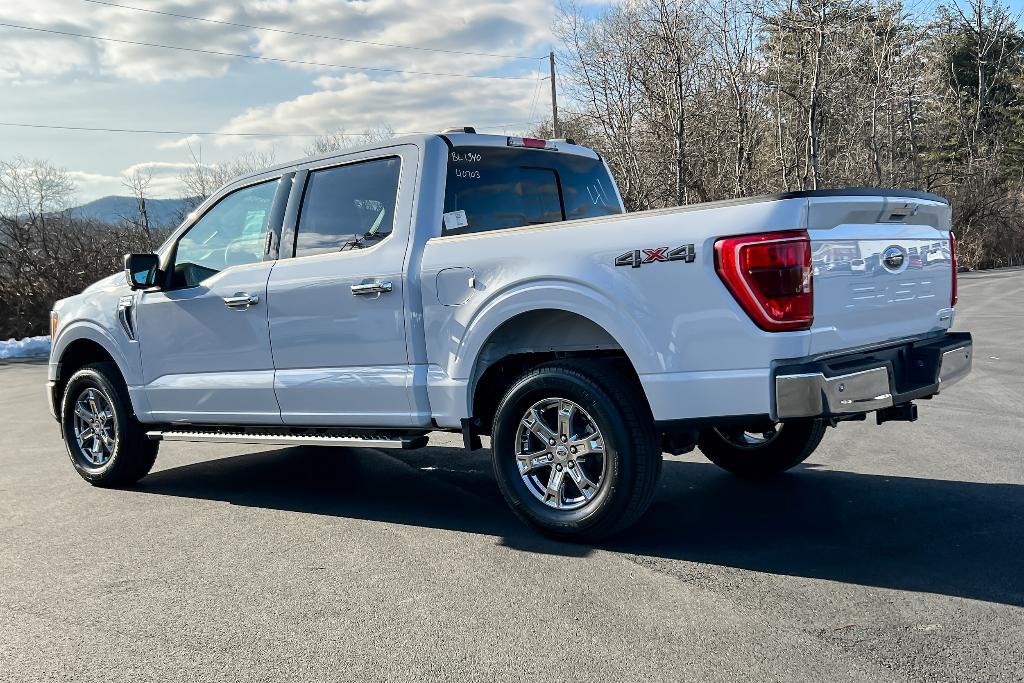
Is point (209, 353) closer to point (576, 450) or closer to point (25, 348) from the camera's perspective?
point (576, 450)

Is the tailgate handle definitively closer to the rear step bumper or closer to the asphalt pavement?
the rear step bumper

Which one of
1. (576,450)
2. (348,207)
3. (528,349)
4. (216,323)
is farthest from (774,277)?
(216,323)

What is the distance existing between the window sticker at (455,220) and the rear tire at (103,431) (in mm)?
2983

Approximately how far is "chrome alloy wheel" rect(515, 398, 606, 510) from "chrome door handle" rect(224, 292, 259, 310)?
1979 mm

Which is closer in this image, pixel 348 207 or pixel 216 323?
pixel 348 207

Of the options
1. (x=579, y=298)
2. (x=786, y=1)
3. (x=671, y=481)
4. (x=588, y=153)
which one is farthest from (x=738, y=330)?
(x=786, y=1)

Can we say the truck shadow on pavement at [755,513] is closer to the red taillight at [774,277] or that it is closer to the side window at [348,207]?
the red taillight at [774,277]

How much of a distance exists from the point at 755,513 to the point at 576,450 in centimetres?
119

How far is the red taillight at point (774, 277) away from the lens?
376 centimetres

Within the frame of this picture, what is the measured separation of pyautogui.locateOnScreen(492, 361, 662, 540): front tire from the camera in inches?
168

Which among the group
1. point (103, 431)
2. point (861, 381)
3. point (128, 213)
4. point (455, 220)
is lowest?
point (103, 431)

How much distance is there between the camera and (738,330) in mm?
3857

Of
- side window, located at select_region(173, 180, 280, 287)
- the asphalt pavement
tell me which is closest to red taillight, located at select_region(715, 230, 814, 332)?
the asphalt pavement

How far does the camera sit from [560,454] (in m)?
4.56
